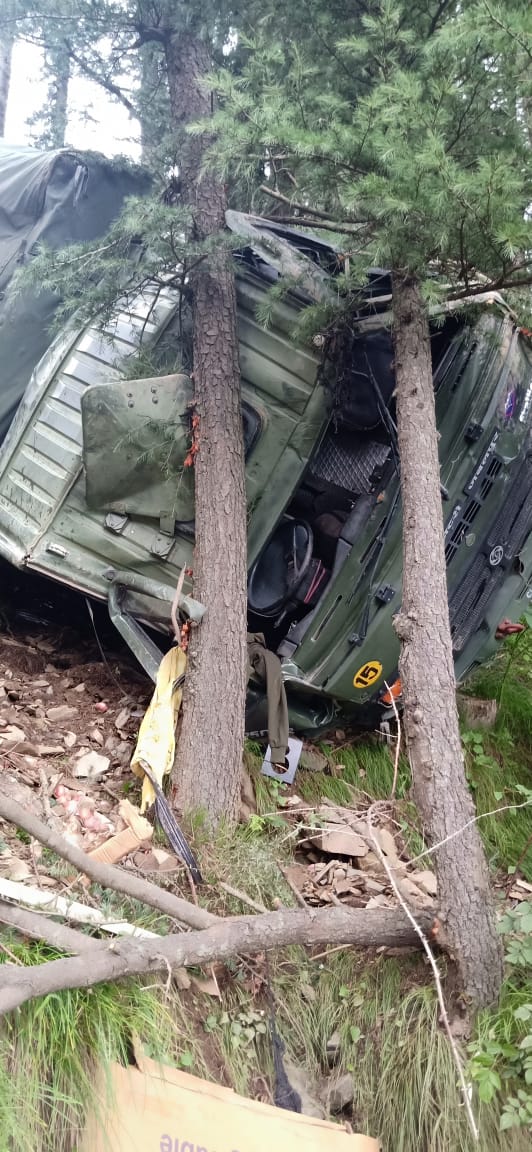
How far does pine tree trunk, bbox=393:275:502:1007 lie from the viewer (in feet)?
9.73

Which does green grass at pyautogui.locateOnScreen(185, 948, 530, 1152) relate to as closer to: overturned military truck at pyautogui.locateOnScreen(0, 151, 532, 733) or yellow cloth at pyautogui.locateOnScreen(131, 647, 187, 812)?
yellow cloth at pyautogui.locateOnScreen(131, 647, 187, 812)

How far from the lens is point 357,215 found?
11.6 ft

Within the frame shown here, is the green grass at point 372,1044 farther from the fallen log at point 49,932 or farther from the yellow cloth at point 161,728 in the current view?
Answer: the yellow cloth at point 161,728

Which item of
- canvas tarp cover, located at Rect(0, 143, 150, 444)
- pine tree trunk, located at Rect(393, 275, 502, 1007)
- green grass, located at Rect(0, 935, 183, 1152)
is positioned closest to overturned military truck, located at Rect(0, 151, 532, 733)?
canvas tarp cover, located at Rect(0, 143, 150, 444)

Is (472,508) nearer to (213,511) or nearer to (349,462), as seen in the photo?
(349,462)

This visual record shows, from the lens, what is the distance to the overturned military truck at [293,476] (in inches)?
170

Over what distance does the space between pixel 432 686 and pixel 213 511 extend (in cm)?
152

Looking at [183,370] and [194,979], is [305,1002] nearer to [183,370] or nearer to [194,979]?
[194,979]

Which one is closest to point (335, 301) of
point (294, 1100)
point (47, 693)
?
point (47, 693)

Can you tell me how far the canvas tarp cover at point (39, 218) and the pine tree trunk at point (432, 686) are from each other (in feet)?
8.51

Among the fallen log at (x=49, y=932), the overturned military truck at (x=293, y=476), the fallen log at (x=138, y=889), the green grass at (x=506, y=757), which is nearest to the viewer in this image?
the fallen log at (x=49, y=932)

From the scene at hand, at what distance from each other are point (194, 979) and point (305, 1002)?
20.1 inches

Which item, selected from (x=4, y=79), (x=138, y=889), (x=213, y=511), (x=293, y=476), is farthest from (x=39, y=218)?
(x=4, y=79)

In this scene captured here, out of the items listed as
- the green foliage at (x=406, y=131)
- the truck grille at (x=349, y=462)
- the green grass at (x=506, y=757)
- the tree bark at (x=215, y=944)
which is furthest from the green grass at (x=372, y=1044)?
the green foliage at (x=406, y=131)
